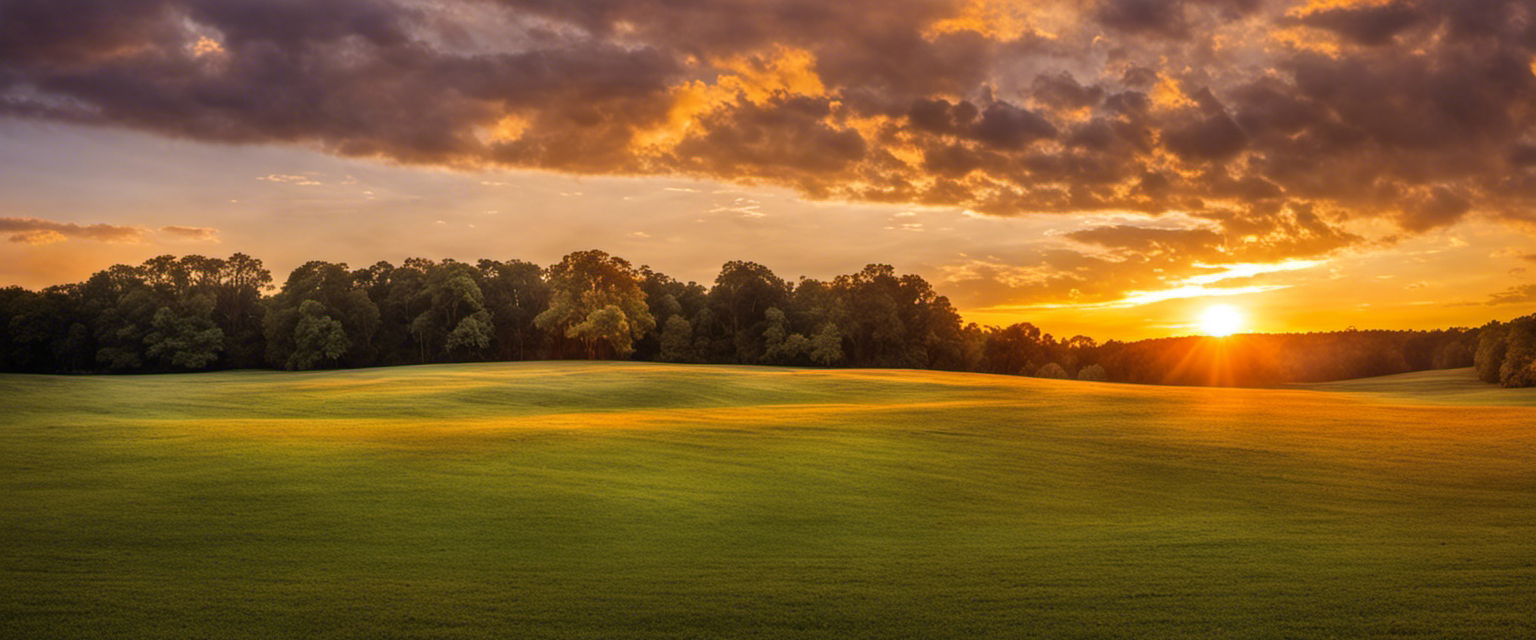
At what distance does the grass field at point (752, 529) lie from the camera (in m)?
8.16

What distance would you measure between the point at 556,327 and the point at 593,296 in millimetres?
5795

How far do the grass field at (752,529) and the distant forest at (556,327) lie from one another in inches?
2598

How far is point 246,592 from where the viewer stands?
868 cm

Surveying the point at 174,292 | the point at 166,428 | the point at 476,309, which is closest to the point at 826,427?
the point at 166,428

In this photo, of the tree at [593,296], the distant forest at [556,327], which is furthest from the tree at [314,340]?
the tree at [593,296]

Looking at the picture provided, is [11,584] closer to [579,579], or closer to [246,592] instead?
[246,592]

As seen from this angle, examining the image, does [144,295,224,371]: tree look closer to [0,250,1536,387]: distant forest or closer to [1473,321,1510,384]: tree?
[0,250,1536,387]: distant forest

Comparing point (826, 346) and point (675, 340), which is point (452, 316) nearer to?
point (675, 340)

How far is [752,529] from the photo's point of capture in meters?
12.3

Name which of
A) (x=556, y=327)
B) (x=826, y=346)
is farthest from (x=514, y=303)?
(x=826, y=346)

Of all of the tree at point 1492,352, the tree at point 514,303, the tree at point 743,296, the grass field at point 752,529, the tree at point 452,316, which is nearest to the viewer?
the grass field at point 752,529

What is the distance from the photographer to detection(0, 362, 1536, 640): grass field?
8.16 meters

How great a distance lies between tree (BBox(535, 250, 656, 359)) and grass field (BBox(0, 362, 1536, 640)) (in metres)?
61.5

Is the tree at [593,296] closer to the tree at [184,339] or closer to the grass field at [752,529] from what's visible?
the tree at [184,339]
